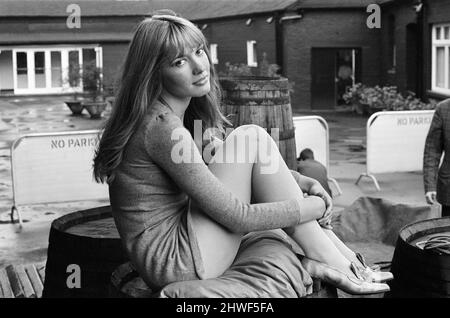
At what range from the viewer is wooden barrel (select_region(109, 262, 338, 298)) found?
2.85 m

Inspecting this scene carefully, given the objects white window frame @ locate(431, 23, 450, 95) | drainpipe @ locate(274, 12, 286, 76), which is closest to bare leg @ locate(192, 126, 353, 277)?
white window frame @ locate(431, 23, 450, 95)

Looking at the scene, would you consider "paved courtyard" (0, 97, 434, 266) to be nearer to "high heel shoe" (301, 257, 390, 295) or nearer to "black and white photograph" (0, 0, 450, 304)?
"black and white photograph" (0, 0, 450, 304)

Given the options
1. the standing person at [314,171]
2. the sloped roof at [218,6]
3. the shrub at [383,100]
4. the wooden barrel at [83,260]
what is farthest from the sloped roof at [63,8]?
the wooden barrel at [83,260]

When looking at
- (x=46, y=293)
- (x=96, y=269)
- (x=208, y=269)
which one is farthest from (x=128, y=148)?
(x=46, y=293)

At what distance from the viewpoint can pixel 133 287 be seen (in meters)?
3.02

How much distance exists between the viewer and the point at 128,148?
9.30 ft

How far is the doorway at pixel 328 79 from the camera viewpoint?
1064 inches

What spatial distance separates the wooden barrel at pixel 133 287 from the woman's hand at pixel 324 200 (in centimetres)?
23

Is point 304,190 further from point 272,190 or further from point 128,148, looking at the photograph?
point 128,148

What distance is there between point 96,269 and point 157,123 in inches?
53.2

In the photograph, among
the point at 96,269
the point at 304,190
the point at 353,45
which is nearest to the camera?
the point at 304,190

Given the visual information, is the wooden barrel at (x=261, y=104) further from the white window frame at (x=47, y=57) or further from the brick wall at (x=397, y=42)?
A: the white window frame at (x=47, y=57)

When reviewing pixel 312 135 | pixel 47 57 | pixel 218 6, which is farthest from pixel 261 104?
pixel 47 57

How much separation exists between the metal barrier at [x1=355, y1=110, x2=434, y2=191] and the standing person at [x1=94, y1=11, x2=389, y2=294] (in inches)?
339
